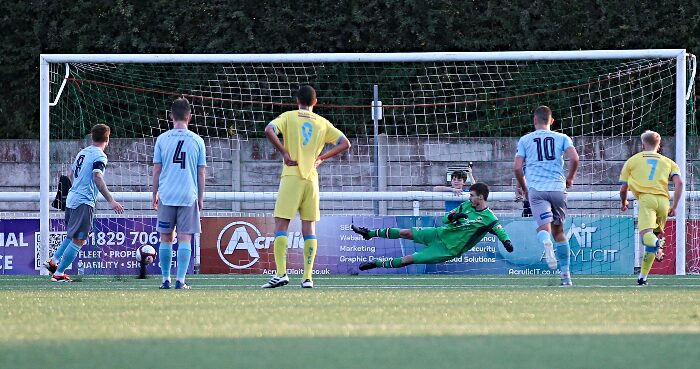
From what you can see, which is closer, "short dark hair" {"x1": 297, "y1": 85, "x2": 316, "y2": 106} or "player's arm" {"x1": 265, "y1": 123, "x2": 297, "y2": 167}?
"player's arm" {"x1": 265, "y1": 123, "x2": 297, "y2": 167}

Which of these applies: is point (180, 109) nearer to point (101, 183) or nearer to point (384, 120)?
point (101, 183)

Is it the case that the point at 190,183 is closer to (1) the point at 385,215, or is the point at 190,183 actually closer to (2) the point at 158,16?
(1) the point at 385,215

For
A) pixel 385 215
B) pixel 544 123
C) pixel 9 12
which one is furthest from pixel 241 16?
pixel 544 123

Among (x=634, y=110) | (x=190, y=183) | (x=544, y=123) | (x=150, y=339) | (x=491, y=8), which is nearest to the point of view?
(x=150, y=339)

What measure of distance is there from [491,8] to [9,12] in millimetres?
7511

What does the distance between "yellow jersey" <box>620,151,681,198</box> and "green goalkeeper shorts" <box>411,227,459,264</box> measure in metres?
2.50

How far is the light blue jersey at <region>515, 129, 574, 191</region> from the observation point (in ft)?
40.4

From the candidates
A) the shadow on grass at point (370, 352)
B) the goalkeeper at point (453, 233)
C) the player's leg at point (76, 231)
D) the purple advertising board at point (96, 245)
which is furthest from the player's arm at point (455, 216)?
the shadow on grass at point (370, 352)

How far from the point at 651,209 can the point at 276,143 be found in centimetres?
393

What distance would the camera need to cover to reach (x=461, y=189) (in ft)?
53.9

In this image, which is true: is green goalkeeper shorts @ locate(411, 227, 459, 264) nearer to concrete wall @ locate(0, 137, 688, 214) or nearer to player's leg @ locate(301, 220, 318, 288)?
player's leg @ locate(301, 220, 318, 288)

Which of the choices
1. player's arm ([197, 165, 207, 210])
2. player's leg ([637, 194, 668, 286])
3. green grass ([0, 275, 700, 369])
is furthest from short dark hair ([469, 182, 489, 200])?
player's arm ([197, 165, 207, 210])

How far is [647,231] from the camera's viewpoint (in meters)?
12.6

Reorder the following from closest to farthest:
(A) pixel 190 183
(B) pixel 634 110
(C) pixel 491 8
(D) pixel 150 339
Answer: (D) pixel 150 339, (A) pixel 190 183, (B) pixel 634 110, (C) pixel 491 8
